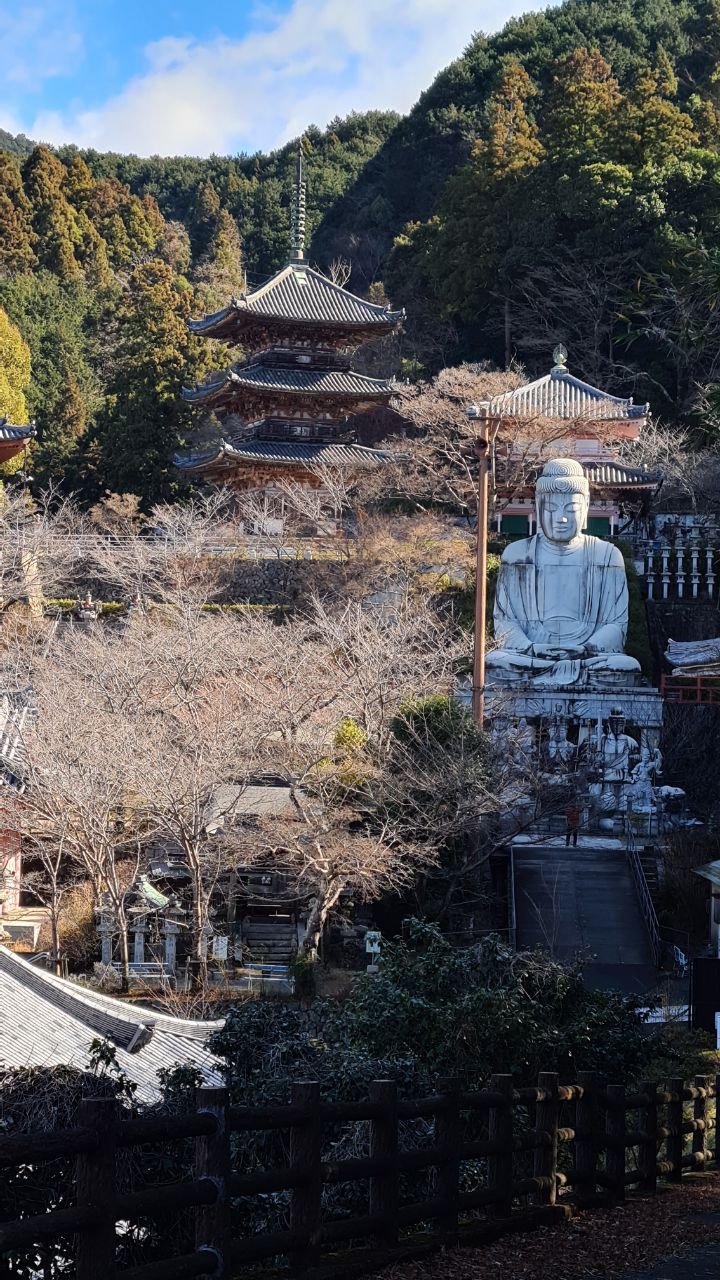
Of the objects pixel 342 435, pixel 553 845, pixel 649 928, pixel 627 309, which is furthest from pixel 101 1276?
pixel 627 309

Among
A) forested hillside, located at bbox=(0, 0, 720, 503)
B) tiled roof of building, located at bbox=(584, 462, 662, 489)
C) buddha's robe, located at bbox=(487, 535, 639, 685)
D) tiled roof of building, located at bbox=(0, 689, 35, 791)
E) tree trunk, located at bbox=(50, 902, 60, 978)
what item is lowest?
tree trunk, located at bbox=(50, 902, 60, 978)

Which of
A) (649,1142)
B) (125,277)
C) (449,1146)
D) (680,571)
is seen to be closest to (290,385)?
(680,571)

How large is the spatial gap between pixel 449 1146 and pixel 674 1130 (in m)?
Result: 3.15

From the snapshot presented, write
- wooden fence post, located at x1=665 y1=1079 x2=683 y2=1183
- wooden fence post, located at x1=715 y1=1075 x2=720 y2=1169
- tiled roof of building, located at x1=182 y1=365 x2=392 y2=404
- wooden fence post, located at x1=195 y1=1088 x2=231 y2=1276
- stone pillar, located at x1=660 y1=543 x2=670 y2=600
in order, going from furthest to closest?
1. tiled roof of building, located at x1=182 y1=365 x2=392 y2=404
2. stone pillar, located at x1=660 y1=543 x2=670 y2=600
3. wooden fence post, located at x1=715 y1=1075 x2=720 y2=1169
4. wooden fence post, located at x1=665 y1=1079 x2=683 y2=1183
5. wooden fence post, located at x1=195 y1=1088 x2=231 y2=1276

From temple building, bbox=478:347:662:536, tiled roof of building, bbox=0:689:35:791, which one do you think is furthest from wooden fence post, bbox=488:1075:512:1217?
temple building, bbox=478:347:662:536

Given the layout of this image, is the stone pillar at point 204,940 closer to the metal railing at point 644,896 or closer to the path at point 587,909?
the path at point 587,909

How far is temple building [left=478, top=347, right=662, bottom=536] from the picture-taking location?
3241 centimetres

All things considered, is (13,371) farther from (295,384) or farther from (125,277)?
(295,384)

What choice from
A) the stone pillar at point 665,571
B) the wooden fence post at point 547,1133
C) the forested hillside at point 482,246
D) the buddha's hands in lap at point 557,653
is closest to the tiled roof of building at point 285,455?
the forested hillside at point 482,246

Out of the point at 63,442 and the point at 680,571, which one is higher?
the point at 63,442

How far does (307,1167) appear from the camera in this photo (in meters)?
5.89

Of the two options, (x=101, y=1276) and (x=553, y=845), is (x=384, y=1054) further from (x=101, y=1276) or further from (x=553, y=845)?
(x=553, y=845)

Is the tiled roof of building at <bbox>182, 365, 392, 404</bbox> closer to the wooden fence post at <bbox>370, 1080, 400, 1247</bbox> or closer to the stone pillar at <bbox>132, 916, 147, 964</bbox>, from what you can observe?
the stone pillar at <bbox>132, 916, 147, 964</bbox>

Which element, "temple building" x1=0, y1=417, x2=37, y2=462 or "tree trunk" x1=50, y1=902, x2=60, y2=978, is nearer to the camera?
"tree trunk" x1=50, y1=902, x2=60, y2=978
